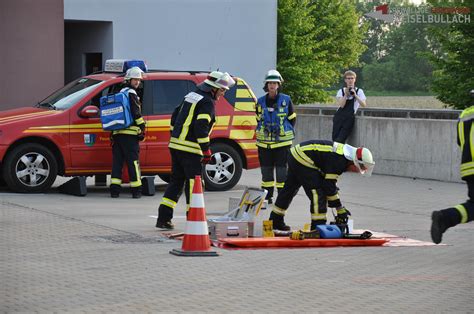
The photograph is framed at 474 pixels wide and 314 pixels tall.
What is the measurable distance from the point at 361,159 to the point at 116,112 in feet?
17.9

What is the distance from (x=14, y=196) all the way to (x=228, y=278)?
23.8ft

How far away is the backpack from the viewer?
1627 centimetres

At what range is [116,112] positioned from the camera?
16297 mm

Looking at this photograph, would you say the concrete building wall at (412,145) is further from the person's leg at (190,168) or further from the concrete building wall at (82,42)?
the concrete building wall at (82,42)

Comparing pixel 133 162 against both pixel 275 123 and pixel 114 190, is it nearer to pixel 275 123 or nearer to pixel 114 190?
pixel 114 190

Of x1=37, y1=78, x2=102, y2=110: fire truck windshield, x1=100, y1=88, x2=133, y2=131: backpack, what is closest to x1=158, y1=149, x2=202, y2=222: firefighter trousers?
x1=100, y1=88, x2=133, y2=131: backpack

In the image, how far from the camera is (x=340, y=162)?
39.2ft

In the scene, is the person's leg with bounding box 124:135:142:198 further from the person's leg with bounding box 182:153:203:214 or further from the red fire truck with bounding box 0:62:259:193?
the person's leg with bounding box 182:153:203:214

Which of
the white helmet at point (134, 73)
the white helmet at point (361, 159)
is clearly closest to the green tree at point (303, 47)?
the white helmet at point (134, 73)

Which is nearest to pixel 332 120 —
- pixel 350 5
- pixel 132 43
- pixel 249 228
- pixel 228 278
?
pixel 132 43

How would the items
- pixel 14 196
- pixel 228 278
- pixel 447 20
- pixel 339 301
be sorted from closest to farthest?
1. pixel 339 301
2. pixel 228 278
3. pixel 14 196
4. pixel 447 20

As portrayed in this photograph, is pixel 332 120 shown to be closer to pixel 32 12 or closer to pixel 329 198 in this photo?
pixel 32 12

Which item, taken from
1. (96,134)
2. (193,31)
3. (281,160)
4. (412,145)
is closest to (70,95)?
(96,134)

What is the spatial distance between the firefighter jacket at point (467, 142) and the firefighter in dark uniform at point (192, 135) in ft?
10.2
